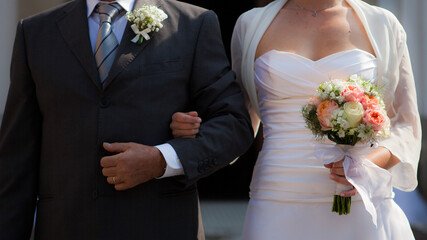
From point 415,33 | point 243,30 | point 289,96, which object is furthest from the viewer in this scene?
point 415,33

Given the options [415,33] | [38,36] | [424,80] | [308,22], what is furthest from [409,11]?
[38,36]

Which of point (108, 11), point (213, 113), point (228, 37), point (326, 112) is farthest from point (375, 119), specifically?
point (228, 37)

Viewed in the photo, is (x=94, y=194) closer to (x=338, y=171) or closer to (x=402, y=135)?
(x=338, y=171)

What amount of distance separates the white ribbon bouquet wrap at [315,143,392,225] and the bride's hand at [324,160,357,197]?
1.4 inches

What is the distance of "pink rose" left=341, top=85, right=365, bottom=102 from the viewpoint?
10.7 feet

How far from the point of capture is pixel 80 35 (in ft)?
10.9

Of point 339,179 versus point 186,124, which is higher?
point 186,124

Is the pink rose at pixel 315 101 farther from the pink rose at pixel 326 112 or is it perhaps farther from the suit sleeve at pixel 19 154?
the suit sleeve at pixel 19 154

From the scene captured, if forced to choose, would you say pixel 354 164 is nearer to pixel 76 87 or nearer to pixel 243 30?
pixel 243 30

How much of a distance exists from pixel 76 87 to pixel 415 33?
5.49m

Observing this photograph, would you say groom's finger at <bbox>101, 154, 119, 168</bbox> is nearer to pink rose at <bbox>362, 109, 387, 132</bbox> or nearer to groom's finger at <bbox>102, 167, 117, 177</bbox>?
groom's finger at <bbox>102, 167, 117, 177</bbox>

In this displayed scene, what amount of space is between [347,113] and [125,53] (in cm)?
106

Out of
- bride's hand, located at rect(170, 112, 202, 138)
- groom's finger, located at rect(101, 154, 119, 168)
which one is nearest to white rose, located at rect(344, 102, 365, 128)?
bride's hand, located at rect(170, 112, 202, 138)

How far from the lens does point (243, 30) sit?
12.9 feet
